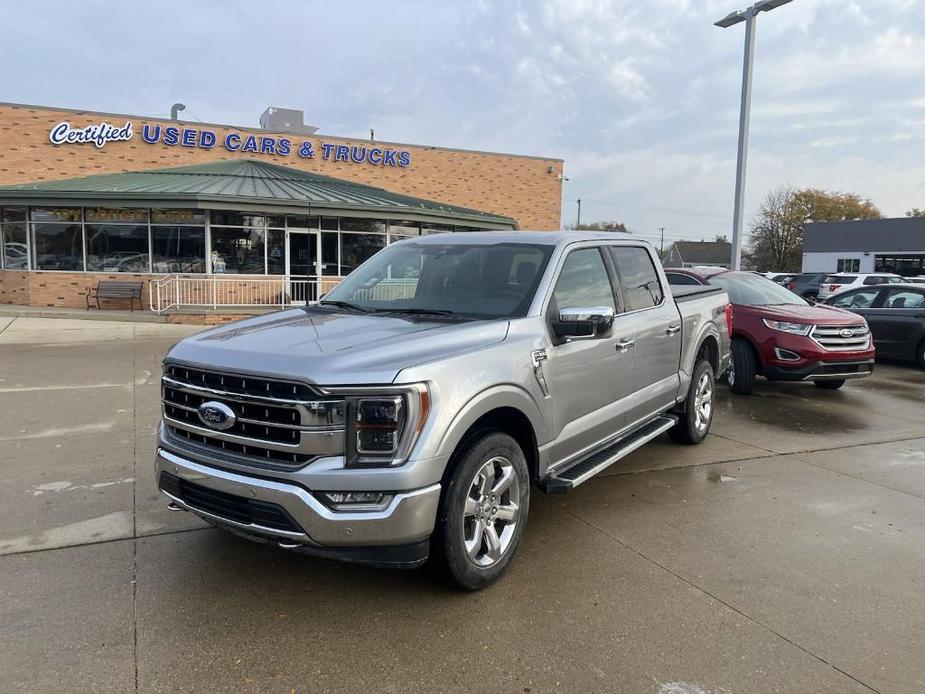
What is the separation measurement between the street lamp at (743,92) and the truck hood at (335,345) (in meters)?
14.0

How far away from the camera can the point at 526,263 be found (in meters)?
4.28

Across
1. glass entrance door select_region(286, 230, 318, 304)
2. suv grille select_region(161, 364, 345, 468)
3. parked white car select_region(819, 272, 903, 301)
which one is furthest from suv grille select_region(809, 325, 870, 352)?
parked white car select_region(819, 272, 903, 301)

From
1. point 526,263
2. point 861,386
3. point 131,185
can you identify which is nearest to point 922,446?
point 861,386

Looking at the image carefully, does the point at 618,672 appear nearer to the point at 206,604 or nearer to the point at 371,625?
the point at 371,625

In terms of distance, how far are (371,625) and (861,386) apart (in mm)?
9373

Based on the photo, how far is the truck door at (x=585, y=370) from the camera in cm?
396

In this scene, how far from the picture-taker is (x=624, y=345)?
4652 millimetres

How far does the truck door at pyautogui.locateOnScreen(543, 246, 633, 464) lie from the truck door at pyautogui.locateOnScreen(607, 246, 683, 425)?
19 cm

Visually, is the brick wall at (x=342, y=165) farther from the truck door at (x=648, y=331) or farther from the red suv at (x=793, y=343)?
the truck door at (x=648, y=331)

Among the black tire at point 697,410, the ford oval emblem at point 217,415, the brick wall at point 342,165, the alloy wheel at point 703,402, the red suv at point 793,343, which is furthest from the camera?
the brick wall at point 342,165

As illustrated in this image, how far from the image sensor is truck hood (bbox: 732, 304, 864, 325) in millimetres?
8539

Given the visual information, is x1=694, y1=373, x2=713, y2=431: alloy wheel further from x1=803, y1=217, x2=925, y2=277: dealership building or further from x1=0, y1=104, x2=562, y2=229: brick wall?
x1=803, y1=217, x2=925, y2=277: dealership building

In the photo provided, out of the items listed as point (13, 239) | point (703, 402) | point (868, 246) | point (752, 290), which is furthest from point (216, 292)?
point (868, 246)

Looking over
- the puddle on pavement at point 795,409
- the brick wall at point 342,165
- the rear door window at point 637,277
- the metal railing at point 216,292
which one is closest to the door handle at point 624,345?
the rear door window at point 637,277
